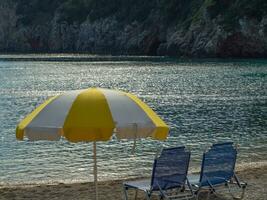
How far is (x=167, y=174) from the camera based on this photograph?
11.5 meters

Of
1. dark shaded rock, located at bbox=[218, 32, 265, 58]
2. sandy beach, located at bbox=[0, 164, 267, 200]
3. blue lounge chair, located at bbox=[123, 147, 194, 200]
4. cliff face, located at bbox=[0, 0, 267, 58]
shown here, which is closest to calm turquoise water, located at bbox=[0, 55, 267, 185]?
sandy beach, located at bbox=[0, 164, 267, 200]

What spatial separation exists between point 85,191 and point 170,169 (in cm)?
372

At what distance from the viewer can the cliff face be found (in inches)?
4889

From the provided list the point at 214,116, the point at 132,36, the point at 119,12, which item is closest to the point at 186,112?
the point at 214,116

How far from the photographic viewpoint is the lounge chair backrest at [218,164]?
12.1 m

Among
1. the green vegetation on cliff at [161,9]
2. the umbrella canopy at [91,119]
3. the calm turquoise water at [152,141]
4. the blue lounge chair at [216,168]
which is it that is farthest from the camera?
the green vegetation on cliff at [161,9]

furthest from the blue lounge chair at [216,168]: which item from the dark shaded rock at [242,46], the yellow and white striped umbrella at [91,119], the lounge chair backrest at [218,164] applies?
the dark shaded rock at [242,46]

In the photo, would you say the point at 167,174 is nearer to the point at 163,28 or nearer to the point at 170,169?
the point at 170,169

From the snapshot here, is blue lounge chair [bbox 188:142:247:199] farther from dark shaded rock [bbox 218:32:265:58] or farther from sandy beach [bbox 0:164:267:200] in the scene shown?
dark shaded rock [bbox 218:32:265:58]

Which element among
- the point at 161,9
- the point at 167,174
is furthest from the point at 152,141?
the point at 161,9

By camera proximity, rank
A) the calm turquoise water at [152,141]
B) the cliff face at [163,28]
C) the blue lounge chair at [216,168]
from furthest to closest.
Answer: the cliff face at [163,28] < the calm turquoise water at [152,141] < the blue lounge chair at [216,168]

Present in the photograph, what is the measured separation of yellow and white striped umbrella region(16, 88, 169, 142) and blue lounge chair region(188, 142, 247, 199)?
2723 mm

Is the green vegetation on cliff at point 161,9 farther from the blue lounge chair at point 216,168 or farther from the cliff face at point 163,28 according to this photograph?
the blue lounge chair at point 216,168

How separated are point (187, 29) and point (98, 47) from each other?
144 feet
